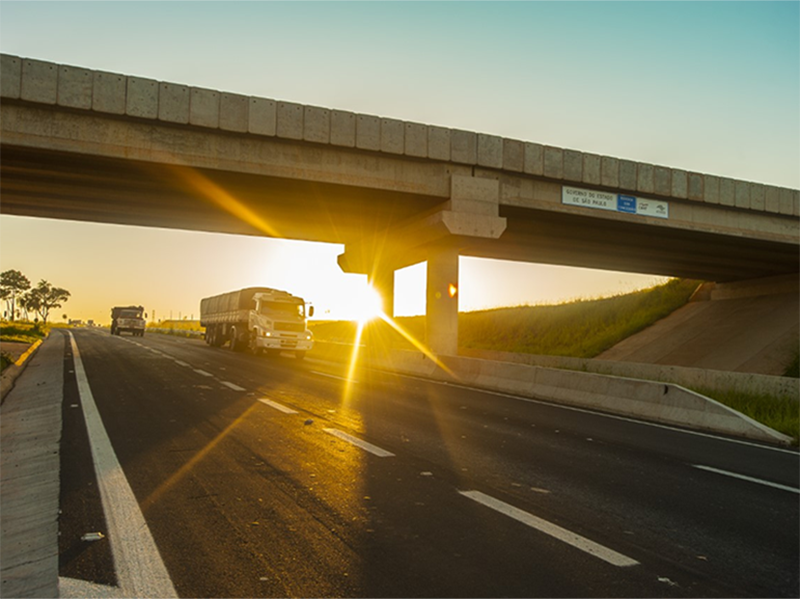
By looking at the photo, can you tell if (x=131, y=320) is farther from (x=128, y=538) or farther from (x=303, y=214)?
(x=128, y=538)

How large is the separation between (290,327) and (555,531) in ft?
85.4

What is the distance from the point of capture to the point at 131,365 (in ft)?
76.4

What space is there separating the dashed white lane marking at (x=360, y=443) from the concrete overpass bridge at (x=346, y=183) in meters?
12.8

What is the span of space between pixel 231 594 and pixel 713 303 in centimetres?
4323

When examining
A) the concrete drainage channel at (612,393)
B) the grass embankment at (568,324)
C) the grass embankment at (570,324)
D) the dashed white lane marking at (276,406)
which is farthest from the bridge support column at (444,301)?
the dashed white lane marking at (276,406)

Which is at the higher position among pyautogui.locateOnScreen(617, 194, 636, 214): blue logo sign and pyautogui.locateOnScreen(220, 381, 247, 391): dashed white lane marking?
pyautogui.locateOnScreen(617, 194, 636, 214): blue logo sign

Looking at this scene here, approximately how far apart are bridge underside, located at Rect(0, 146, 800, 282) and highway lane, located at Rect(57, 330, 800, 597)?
12376 millimetres

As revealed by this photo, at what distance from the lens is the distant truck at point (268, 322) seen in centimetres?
3002

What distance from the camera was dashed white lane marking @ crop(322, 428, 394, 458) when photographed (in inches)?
328

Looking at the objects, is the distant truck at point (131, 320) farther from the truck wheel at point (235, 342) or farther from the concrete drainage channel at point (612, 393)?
the concrete drainage channel at point (612, 393)

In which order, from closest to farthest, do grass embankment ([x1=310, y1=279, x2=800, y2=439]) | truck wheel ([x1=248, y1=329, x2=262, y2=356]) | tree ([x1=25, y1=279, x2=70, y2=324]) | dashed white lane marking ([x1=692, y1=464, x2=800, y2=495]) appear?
dashed white lane marking ([x1=692, y1=464, x2=800, y2=495])
truck wheel ([x1=248, y1=329, x2=262, y2=356])
grass embankment ([x1=310, y1=279, x2=800, y2=439])
tree ([x1=25, y1=279, x2=70, y2=324])

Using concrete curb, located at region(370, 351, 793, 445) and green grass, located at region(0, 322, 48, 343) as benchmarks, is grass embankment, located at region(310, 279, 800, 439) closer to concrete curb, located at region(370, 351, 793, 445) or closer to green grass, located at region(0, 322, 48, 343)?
concrete curb, located at region(370, 351, 793, 445)

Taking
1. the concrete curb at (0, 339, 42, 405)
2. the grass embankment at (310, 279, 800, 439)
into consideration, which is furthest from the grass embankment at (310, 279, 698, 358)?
the concrete curb at (0, 339, 42, 405)

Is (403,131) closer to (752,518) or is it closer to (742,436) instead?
(742,436)
